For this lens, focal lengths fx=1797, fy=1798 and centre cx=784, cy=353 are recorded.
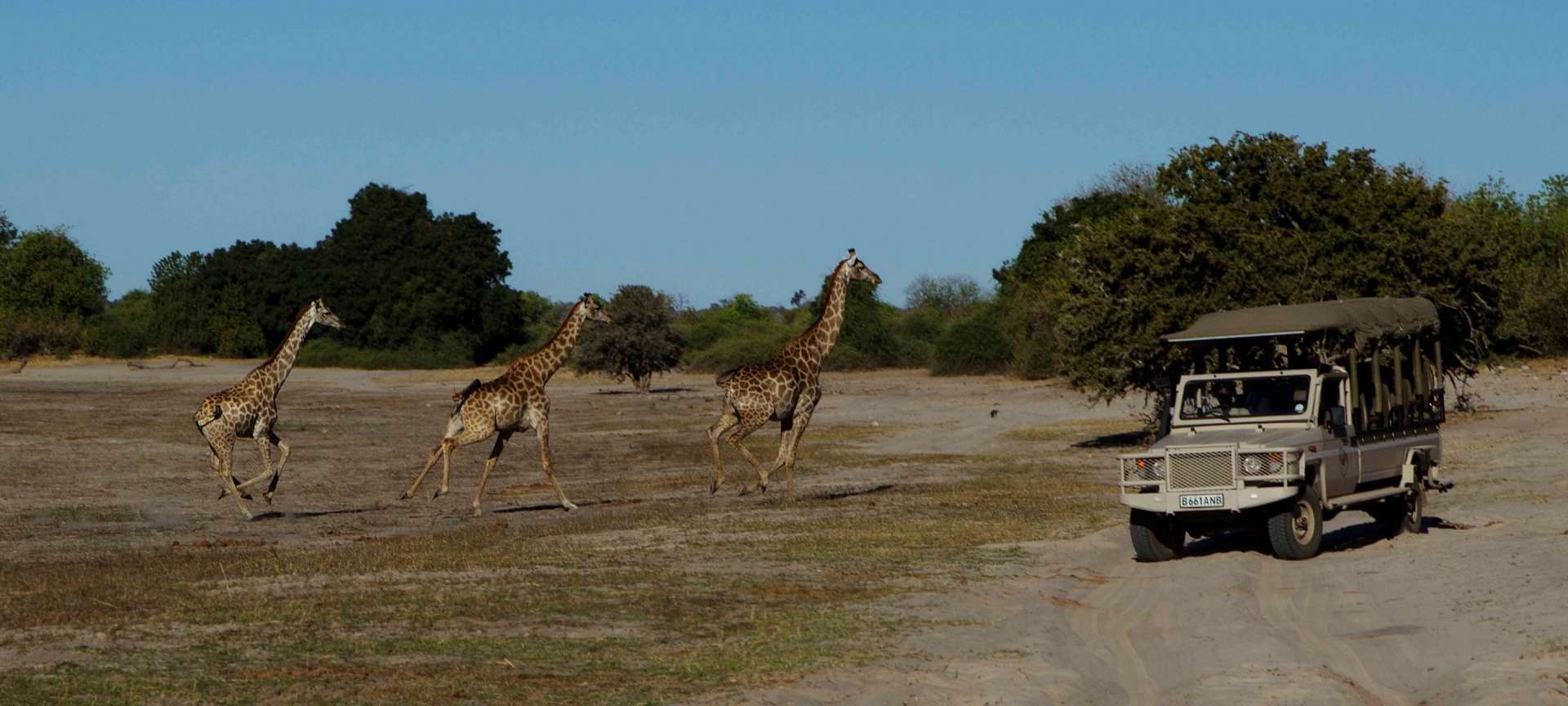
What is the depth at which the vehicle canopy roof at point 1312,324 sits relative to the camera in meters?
19.0

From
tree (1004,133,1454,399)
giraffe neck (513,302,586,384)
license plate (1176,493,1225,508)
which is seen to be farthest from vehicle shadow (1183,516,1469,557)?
tree (1004,133,1454,399)

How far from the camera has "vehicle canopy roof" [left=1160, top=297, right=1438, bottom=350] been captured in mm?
18969

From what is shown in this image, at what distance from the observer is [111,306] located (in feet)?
407

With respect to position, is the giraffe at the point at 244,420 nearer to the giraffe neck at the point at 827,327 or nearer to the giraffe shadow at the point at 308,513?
the giraffe shadow at the point at 308,513

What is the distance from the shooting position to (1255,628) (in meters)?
13.6

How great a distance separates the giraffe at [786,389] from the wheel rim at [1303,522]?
27.4 ft

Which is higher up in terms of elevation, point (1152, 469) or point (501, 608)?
point (1152, 469)

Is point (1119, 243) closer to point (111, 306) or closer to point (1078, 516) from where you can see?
point (1078, 516)

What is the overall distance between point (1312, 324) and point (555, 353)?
34.0ft

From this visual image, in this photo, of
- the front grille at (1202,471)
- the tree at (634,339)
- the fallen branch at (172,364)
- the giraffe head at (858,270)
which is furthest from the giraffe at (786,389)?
the fallen branch at (172,364)

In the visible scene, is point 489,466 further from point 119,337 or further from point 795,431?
point 119,337

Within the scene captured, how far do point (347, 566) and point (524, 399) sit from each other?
283 inches

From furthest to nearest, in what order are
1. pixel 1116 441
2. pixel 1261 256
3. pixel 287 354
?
1. pixel 1116 441
2. pixel 1261 256
3. pixel 287 354

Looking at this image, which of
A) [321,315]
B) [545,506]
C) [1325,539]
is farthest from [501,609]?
[321,315]
